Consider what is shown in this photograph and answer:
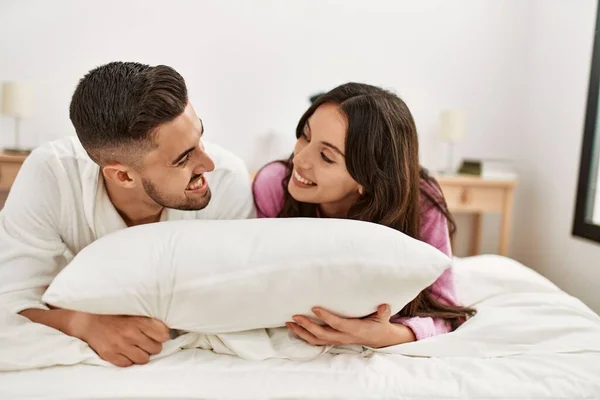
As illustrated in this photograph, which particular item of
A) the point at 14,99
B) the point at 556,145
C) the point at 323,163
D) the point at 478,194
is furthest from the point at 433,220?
the point at 14,99

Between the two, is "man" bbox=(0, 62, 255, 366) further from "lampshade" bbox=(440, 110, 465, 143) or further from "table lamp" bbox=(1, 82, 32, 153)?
"lampshade" bbox=(440, 110, 465, 143)

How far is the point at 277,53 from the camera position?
8.50 ft

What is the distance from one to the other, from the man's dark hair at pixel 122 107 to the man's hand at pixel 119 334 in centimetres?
30

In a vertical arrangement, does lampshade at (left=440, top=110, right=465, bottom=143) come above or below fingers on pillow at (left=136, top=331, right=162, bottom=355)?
above

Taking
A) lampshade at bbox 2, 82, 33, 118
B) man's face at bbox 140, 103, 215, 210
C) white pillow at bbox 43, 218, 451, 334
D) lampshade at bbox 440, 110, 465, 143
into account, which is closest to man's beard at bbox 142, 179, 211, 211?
man's face at bbox 140, 103, 215, 210

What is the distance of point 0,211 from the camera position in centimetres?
105

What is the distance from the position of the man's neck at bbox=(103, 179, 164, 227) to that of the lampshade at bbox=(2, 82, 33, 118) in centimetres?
148

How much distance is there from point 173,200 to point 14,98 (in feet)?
5.42

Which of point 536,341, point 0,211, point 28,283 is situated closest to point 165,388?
point 28,283

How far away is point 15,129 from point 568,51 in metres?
2.55

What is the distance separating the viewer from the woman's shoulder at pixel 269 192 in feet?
4.33

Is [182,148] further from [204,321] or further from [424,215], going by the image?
[424,215]

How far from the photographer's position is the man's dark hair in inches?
36.8

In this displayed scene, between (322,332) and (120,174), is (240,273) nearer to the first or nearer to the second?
(322,332)
